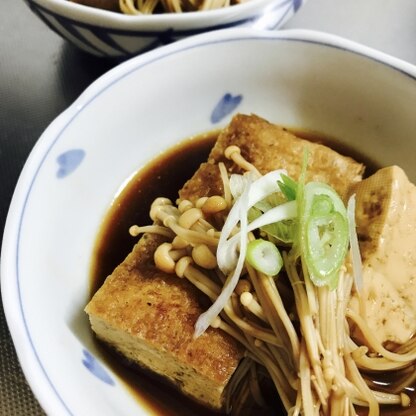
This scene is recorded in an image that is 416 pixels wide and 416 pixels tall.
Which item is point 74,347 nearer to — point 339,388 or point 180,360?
point 180,360

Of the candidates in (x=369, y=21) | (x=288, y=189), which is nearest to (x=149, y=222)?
(x=288, y=189)

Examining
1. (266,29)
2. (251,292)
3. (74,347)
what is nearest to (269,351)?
(251,292)

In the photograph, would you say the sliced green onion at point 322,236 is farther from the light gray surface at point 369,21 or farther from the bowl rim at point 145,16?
the light gray surface at point 369,21

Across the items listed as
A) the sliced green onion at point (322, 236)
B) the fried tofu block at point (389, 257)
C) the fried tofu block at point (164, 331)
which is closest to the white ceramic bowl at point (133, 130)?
the fried tofu block at point (164, 331)

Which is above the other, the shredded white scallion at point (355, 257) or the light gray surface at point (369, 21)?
the light gray surface at point (369, 21)

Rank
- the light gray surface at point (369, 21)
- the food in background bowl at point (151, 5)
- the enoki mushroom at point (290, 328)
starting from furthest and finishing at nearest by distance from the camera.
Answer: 1. the light gray surface at point (369, 21)
2. the food in background bowl at point (151, 5)
3. the enoki mushroom at point (290, 328)

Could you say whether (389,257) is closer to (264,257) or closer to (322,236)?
(322,236)

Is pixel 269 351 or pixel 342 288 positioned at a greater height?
pixel 342 288
